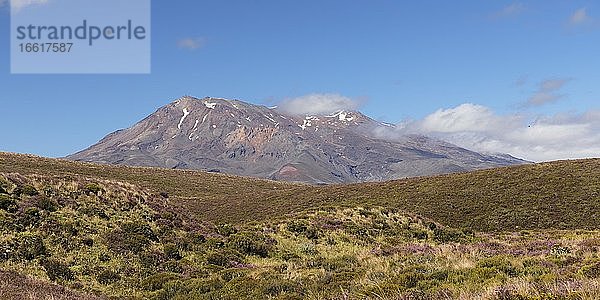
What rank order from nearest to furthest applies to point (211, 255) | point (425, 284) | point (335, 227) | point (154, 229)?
point (425, 284) < point (211, 255) < point (154, 229) < point (335, 227)

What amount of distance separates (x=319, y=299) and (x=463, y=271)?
5.42m

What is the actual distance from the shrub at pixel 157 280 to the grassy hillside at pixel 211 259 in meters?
0.06

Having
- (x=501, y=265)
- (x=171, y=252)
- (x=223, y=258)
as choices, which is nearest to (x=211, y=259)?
(x=223, y=258)

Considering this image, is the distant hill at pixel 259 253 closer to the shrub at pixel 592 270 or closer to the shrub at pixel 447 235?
the shrub at pixel 592 270

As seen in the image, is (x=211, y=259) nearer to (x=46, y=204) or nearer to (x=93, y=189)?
(x=46, y=204)

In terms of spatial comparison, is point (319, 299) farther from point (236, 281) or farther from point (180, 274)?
point (180, 274)

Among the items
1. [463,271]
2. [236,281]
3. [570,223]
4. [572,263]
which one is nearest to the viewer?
[463,271]

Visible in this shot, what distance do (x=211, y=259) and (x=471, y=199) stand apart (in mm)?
47329

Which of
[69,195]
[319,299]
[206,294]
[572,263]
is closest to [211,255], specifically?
[206,294]

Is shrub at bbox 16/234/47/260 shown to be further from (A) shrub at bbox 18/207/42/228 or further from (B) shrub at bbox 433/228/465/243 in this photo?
(B) shrub at bbox 433/228/465/243

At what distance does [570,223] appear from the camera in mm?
52562

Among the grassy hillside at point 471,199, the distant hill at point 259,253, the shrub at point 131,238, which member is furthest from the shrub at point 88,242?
the grassy hillside at point 471,199

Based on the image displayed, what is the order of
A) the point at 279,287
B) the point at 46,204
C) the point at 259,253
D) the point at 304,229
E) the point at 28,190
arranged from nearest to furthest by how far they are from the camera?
the point at 279,287 < the point at 46,204 < the point at 28,190 < the point at 259,253 < the point at 304,229

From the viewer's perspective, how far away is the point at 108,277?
2152cm
